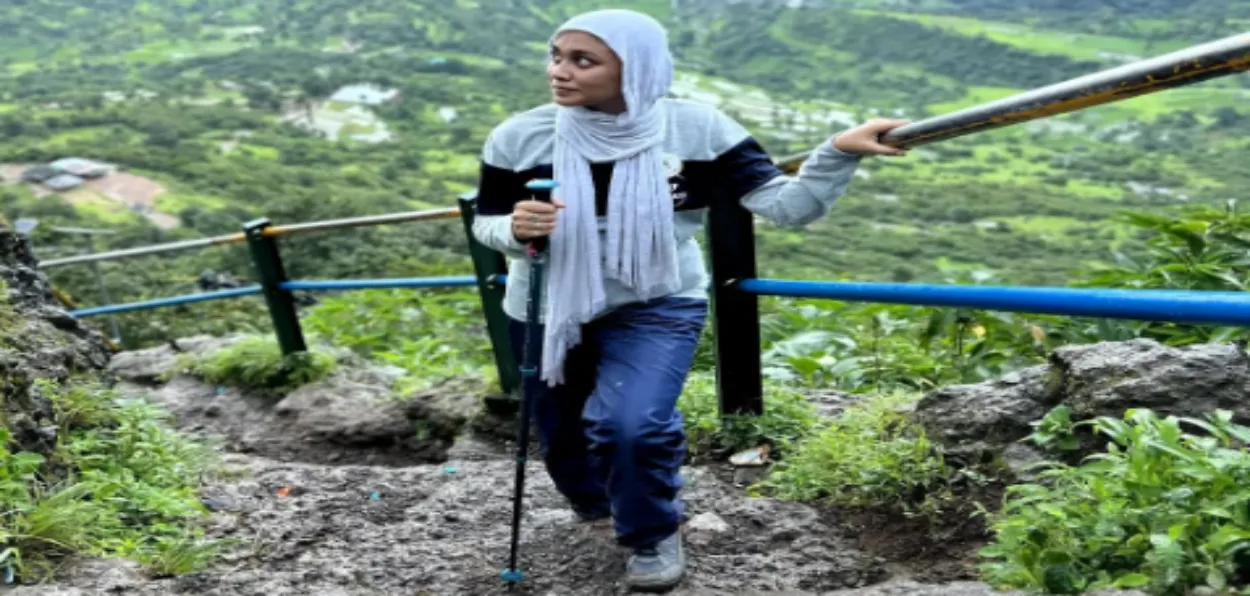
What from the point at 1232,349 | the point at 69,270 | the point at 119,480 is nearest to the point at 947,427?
the point at 1232,349

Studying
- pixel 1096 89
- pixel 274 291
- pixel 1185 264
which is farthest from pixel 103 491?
pixel 1185 264

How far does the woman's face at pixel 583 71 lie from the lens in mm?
2496

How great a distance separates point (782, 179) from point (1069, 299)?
0.96 m

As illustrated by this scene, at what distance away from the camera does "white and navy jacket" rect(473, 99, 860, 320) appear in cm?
262

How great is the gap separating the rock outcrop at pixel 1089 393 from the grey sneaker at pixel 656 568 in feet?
2.37

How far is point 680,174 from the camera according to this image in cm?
268

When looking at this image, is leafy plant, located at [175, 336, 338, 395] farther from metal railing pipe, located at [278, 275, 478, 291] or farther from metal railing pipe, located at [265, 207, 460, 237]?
metal railing pipe, located at [265, 207, 460, 237]

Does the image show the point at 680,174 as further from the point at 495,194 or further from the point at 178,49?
the point at 178,49

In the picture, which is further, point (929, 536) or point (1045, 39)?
point (1045, 39)

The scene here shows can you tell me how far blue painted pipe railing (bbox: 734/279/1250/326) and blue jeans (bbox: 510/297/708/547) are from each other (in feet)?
1.12

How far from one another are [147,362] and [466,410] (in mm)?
2715

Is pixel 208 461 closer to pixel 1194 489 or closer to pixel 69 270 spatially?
pixel 1194 489

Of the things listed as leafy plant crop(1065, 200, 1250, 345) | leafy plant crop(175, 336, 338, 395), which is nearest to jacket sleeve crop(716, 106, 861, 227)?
leafy plant crop(1065, 200, 1250, 345)

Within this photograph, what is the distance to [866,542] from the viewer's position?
2.67 meters
